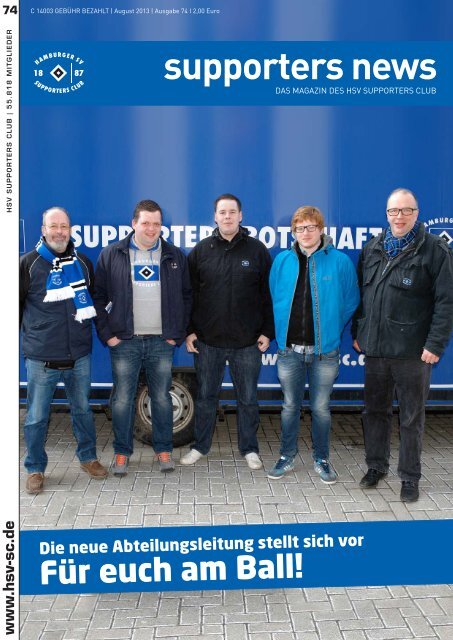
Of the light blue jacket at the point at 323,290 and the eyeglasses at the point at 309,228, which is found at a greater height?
the eyeglasses at the point at 309,228

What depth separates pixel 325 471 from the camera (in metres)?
4.09

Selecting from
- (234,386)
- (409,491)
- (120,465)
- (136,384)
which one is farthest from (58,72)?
(409,491)

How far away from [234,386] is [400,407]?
43.2 inches

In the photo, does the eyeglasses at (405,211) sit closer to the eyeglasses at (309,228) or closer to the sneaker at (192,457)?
the eyeglasses at (309,228)

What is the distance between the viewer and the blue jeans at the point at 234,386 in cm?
415

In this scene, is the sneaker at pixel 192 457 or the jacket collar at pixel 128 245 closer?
the jacket collar at pixel 128 245

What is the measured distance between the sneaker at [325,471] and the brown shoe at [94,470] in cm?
138

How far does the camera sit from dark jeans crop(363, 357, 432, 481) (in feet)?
12.3

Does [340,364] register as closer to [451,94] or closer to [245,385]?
[245,385]

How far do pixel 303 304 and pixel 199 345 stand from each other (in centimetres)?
76

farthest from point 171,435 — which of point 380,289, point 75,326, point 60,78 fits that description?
point 60,78

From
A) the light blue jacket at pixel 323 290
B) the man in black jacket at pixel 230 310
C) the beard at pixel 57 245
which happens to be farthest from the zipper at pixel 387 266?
the beard at pixel 57 245

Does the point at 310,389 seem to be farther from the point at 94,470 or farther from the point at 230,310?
the point at 94,470

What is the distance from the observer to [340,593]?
2863 mm
